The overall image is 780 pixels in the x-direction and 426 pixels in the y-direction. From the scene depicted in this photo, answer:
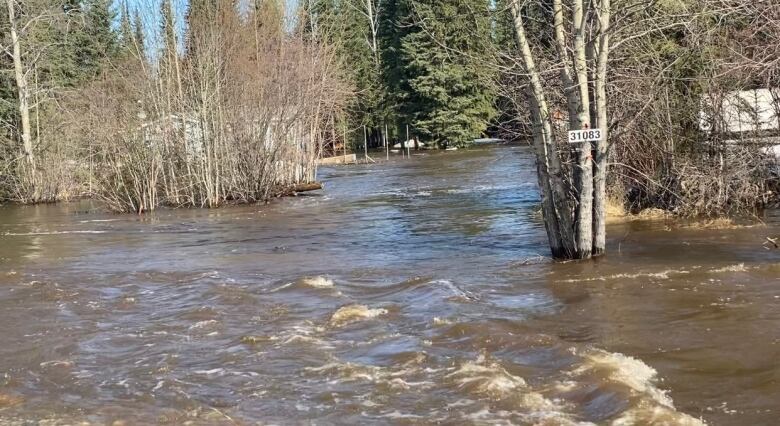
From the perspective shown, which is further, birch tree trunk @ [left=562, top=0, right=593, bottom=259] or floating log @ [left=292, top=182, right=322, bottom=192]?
floating log @ [left=292, top=182, right=322, bottom=192]

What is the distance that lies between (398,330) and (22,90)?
27.2 meters

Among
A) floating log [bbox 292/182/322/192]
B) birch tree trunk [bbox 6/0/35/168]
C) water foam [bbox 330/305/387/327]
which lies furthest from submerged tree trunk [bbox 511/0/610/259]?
birch tree trunk [bbox 6/0/35/168]

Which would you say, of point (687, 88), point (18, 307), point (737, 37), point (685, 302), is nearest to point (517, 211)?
point (687, 88)

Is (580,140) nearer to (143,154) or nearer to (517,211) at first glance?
(517,211)

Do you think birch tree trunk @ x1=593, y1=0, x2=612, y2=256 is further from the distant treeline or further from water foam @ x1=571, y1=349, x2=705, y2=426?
water foam @ x1=571, y1=349, x2=705, y2=426

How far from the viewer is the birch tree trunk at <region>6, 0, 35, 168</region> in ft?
95.1

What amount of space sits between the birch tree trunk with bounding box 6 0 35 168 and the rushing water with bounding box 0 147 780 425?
15.1m

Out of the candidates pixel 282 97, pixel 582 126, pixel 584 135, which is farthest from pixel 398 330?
pixel 282 97

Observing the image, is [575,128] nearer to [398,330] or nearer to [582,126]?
[582,126]

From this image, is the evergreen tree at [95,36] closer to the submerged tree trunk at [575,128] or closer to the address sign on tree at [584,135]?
the submerged tree trunk at [575,128]

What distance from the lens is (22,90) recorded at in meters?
30.3

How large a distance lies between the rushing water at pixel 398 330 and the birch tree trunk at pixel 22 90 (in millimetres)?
15147

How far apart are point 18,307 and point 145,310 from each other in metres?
1.84

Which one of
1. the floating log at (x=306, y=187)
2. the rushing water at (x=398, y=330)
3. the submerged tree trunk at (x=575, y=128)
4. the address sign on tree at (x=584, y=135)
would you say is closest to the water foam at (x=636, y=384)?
the rushing water at (x=398, y=330)
